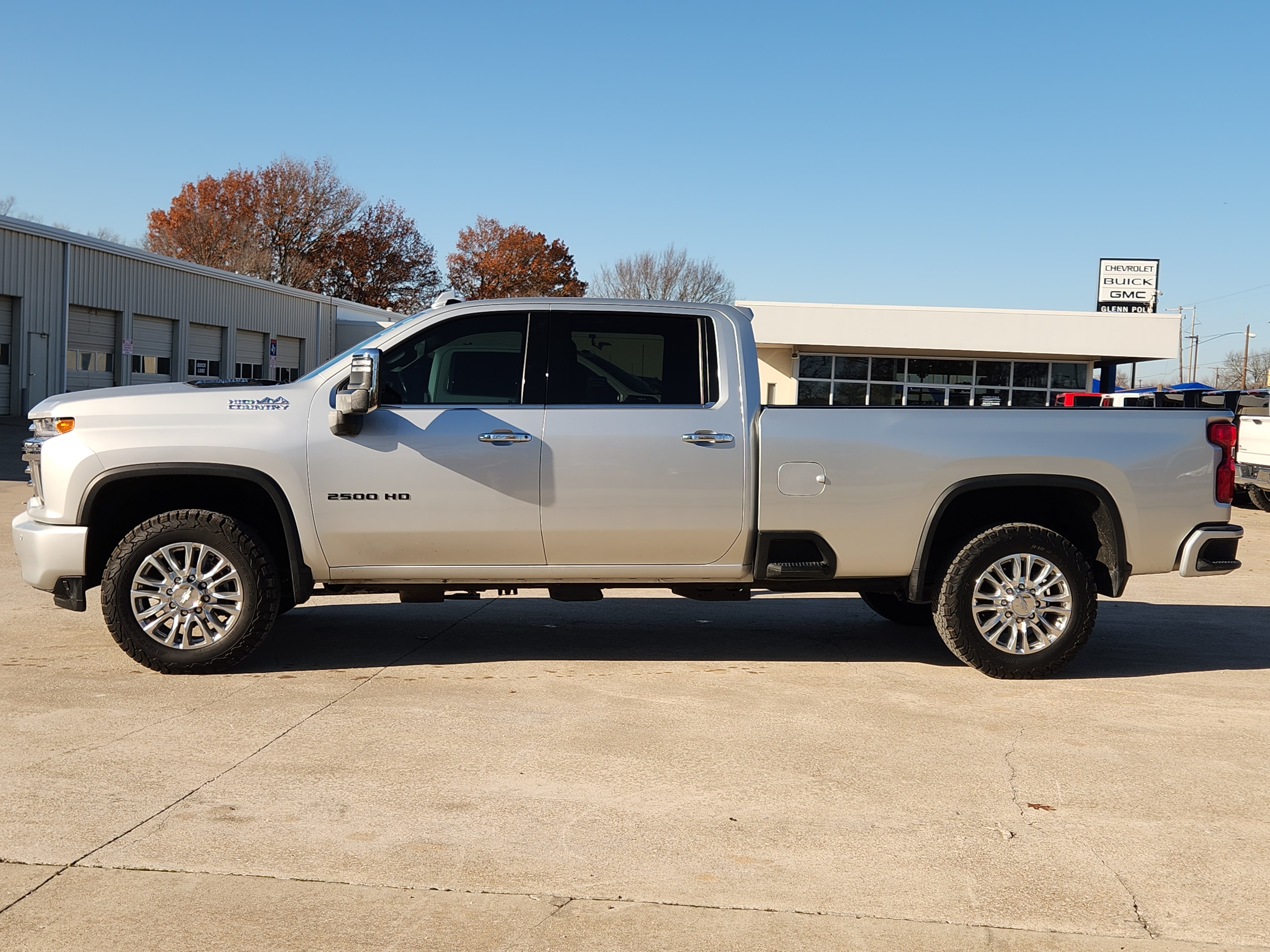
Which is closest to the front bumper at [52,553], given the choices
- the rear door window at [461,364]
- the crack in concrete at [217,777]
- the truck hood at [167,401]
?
the truck hood at [167,401]

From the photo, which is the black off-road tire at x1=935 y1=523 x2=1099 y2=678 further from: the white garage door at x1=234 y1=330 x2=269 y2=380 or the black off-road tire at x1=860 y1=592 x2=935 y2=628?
the white garage door at x1=234 y1=330 x2=269 y2=380

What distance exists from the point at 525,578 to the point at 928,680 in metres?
2.30

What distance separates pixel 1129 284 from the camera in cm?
4491

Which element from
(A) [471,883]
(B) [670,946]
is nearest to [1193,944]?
(B) [670,946]

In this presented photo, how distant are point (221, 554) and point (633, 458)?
2225mm

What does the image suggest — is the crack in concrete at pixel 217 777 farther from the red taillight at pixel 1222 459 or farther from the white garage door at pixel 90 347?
the white garage door at pixel 90 347

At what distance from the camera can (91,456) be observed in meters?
6.39

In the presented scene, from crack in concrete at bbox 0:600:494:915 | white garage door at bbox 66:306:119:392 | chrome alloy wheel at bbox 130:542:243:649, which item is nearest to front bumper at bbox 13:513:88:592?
chrome alloy wheel at bbox 130:542:243:649

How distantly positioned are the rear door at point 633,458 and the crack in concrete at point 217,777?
1171 millimetres

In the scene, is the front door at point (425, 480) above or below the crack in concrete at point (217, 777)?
above

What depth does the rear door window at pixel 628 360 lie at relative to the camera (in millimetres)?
6684

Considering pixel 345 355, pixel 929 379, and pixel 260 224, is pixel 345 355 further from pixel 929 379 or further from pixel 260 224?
pixel 260 224

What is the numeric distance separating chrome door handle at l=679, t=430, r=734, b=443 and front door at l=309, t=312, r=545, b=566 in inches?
31.0

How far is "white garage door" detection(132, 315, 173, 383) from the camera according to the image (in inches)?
1459
